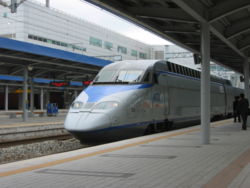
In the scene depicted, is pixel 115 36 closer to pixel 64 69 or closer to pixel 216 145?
pixel 64 69

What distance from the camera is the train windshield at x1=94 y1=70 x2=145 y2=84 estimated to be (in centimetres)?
1277

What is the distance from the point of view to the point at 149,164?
6660 millimetres

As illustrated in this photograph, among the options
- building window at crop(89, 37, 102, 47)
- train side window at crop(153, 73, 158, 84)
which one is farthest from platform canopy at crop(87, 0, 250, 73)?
building window at crop(89, 37, 102, 47)

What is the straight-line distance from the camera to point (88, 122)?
10.9 meters

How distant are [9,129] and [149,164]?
11.5 metres

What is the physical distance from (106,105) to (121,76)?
1963 millimetres

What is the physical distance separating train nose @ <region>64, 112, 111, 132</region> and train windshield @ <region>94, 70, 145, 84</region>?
7.01ft

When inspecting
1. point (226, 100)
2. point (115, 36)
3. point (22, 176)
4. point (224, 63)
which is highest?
point (115, 36)

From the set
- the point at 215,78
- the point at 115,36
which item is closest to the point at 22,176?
the point at 215,78

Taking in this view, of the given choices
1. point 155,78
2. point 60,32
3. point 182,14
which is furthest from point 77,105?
point 60,32

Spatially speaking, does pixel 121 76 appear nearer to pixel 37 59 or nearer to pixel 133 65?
pixel 133 65

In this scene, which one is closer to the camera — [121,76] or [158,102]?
[121,76]

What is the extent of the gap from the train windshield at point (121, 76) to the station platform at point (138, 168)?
405cm

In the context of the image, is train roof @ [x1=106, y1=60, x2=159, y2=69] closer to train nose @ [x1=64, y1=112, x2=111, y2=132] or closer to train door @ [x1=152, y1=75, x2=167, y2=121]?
train door @ [x1=152, y1=75, x2=167, y2=121]
